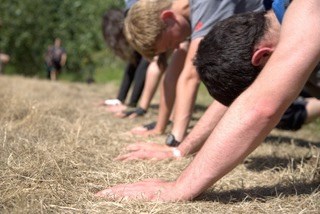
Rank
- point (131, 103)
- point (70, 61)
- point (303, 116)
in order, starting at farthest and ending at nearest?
point (70, 61)
point (131, 103)
point (303, 116)

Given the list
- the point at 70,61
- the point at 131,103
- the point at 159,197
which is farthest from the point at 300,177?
the point at 70,61

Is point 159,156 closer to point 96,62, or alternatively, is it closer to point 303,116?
point 303,116

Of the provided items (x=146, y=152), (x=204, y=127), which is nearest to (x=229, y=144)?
(x=204, y=127)

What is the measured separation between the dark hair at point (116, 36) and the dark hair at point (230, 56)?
280cm

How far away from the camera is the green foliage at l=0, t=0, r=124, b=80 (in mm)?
16250

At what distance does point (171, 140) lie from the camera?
8.37 feet

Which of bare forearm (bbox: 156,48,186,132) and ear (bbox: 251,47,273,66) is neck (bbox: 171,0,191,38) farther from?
ear (bbox: 251,47,273,66)

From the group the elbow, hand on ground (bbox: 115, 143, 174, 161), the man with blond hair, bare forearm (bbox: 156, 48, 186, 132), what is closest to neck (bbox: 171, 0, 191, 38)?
the man with blond hair

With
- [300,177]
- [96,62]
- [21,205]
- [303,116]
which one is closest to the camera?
[21,205]

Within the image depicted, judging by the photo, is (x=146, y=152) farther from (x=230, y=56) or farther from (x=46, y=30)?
(x=46, y=30)

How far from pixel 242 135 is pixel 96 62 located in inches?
561

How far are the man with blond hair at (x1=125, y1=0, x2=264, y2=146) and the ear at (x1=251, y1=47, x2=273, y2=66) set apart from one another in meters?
0.83

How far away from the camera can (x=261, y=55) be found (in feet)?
5.41

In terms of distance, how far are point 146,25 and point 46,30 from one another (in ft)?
49.5
